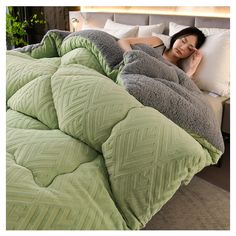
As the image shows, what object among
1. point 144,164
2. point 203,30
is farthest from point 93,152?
point 203,30

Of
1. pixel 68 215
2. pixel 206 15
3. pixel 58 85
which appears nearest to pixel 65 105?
pixel 58 85

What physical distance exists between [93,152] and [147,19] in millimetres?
2228

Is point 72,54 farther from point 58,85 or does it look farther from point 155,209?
point 155,209

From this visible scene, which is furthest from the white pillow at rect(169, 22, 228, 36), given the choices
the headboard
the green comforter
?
the green comforter

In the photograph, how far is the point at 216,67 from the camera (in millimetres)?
1969

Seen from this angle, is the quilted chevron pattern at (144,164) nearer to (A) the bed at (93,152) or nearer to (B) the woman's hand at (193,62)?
(A) the bed at (93,152)

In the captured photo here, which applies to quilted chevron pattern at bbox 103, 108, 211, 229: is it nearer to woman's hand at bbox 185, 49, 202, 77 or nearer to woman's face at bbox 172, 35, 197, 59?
woman's hand at bbox 185, 49, 202, 77

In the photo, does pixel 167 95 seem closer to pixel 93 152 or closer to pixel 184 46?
pixel 93 152

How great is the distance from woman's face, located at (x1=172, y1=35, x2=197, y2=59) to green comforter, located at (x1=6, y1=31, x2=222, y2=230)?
125cm

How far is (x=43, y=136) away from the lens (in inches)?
33.3

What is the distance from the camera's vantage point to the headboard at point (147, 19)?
229 cm

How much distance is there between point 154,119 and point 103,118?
5.5 inches
